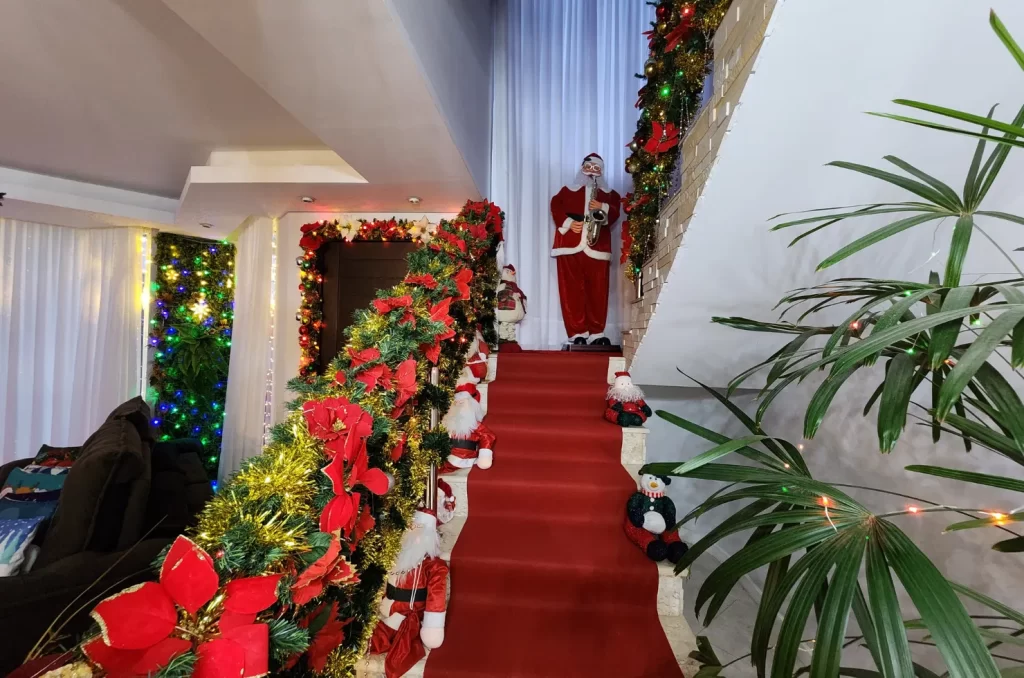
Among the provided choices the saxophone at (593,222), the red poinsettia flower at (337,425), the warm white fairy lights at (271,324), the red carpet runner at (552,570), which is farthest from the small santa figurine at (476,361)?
the warm white fairy lights at (271,324)

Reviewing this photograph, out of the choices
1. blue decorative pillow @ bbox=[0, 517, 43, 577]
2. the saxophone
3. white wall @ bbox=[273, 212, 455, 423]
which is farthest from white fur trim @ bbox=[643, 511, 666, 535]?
white wall @ bbox=[273, 212, 455, 423]

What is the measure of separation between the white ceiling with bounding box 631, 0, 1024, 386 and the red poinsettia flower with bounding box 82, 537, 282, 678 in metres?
1.63

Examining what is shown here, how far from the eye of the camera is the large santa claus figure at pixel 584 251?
11.9ft

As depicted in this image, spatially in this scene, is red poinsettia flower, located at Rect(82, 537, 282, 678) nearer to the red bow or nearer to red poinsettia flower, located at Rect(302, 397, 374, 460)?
red poinsettia flower, located at Rect(302, 397, 374, 460)

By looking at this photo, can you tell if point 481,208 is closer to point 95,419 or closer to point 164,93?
point 164,93

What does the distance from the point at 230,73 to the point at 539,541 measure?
9.37 ft

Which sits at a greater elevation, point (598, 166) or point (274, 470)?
point (598, 166)

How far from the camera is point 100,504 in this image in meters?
1.79

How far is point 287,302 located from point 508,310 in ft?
7.04

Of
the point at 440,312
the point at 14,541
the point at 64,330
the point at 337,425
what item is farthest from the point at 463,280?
the point at 64,330

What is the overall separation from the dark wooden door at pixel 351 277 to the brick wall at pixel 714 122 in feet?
7.87

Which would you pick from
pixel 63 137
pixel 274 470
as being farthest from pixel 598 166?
pixel 63 137

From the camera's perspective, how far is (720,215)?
150 centimetres

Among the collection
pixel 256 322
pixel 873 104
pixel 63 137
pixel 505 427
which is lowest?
pixel 505 427
